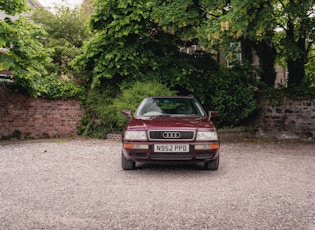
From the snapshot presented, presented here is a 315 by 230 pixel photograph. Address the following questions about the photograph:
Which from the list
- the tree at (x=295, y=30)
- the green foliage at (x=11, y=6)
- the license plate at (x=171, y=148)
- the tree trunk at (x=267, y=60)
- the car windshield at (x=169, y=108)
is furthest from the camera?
the tree trunk at (x=267, y=60)

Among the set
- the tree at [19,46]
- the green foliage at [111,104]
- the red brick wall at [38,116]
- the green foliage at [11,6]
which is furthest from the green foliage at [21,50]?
the green foliage at [111,104]

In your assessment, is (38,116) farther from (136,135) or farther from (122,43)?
(136,135)

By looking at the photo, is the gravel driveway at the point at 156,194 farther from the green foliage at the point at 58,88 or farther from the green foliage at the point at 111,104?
the green foliage at the point at 58,88

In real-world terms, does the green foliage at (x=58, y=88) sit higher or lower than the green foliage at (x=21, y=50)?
lower

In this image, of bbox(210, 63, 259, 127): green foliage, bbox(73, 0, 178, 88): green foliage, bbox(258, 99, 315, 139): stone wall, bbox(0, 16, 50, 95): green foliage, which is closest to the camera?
bbox(0, 16, 50, 95): green foliage

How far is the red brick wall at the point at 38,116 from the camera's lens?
13047 mm

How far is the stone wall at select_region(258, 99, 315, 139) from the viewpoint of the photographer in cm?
1273

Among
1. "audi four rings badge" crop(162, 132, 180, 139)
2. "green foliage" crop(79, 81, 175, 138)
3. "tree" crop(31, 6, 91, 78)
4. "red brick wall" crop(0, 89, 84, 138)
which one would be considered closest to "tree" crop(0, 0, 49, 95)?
"red brick wall" crop(0, 89, 84, 138)

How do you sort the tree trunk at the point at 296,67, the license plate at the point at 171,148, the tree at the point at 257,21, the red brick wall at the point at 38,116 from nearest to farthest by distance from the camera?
1. the license plate at the point at 171,148
2. the tree at the point at 257,21
3. the red brick wall at the point at 38,116
4. the tree trunk at the point at 296,67

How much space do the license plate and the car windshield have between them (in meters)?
1.13

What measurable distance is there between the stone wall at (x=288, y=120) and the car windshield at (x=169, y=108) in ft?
23.4

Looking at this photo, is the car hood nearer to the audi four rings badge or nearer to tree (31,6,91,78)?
the audi four rings badge

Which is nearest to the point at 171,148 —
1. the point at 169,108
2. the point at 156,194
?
the point at 156,194

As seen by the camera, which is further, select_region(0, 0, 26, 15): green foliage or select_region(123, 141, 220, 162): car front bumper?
select_region(0, 0, 26, 15): green foliage
